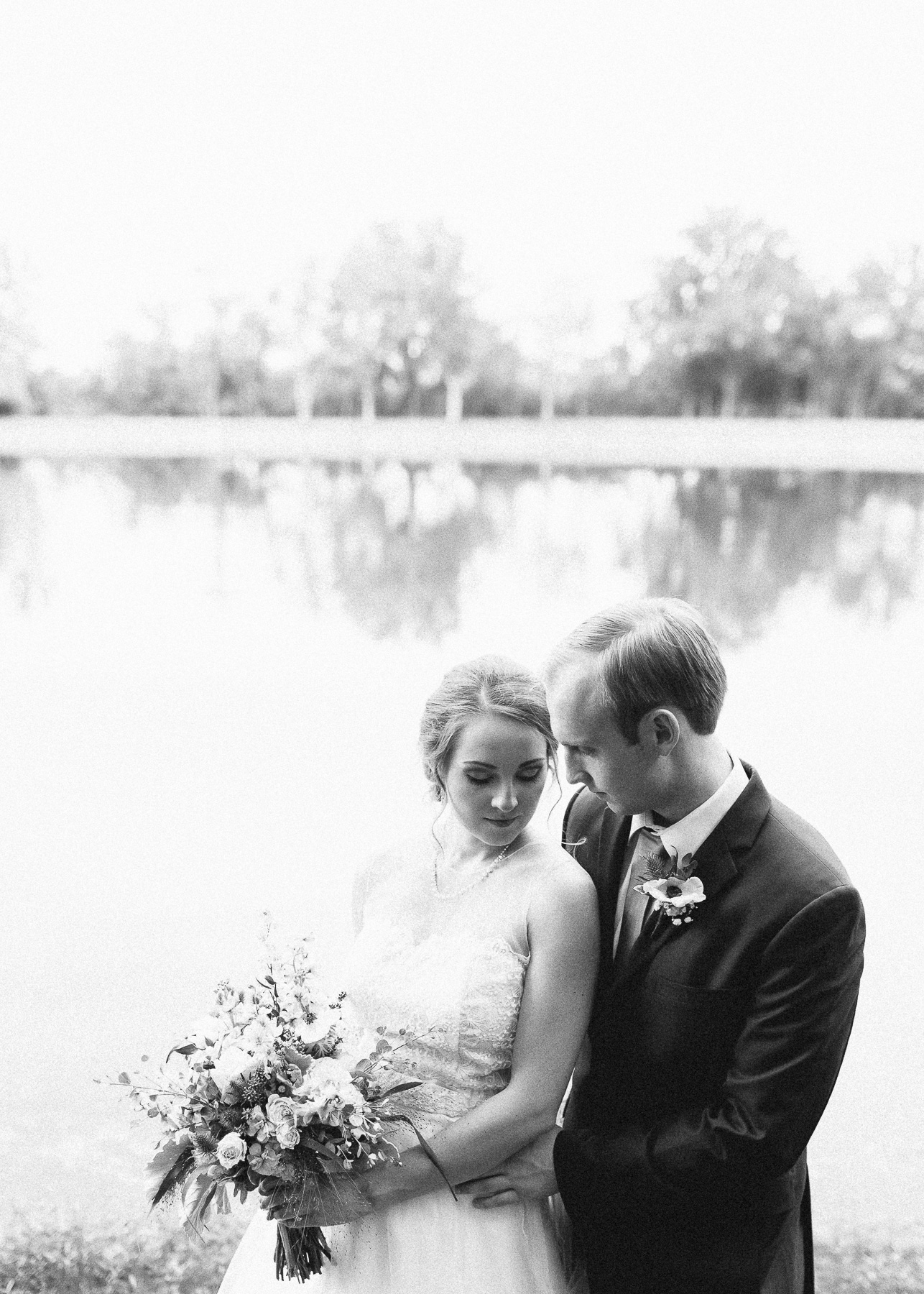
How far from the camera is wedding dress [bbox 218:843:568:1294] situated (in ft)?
6.64

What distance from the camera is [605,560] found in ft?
76.8

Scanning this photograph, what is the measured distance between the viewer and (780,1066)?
1.76m

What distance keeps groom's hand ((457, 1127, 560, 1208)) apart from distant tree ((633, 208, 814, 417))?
21.9 meters

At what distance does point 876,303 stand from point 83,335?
15.2 meters

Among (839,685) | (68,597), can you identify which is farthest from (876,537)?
(68,597)

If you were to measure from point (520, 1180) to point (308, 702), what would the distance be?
12457 millimetres

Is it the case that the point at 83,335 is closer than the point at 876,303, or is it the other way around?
the point at 876,303

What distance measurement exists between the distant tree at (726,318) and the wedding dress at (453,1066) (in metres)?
21.7

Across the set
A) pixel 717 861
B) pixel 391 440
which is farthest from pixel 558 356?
pixel 717 861

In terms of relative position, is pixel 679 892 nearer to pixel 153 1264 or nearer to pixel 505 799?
pixel 505 799

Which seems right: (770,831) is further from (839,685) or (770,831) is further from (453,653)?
(453,653)

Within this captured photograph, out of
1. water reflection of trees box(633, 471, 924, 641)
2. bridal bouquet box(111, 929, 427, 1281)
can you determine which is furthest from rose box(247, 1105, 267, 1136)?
water reflection of trees box(633, 471, 924, 641)

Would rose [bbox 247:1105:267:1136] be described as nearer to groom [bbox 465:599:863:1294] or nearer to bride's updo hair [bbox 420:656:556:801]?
groom [bbox 465:599:863:1294]

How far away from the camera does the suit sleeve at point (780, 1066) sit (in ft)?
5.77
